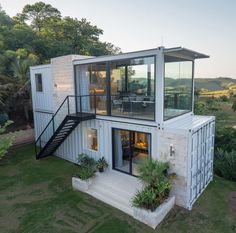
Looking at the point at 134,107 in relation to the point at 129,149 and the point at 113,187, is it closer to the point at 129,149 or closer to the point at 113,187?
the point at 129,149

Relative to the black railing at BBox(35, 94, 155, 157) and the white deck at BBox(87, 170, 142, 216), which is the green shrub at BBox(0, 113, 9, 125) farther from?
the white deck at BBox(87, 170, 142, 216)

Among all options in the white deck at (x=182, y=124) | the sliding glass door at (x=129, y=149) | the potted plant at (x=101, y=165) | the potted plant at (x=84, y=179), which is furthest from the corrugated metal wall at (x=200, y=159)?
the potted plant at (x=84, y=179)

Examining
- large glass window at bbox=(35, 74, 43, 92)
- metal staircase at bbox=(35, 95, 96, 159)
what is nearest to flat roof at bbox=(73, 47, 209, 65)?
metal staircase at bbox=(35, 95, 96, 159)

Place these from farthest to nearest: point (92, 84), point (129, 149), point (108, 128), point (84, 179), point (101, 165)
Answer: point (92, 84), point (101, 165), point (108, 128), point (129, 149), point (84, 179)

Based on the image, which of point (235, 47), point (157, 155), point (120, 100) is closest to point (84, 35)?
point (235, 47)

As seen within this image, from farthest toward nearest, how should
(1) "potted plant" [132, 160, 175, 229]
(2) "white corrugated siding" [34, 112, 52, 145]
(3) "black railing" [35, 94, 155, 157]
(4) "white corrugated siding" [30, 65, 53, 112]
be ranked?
1. (2) "white corrugated siding" [34, 112, 52, 145]
2. (4) "white corrugated siding" [30, 65, 53, 112]
3. (3) "black railing" [35, 94, 155, 157]
4. (1) "potted plant" [132, 160, 175, 229]

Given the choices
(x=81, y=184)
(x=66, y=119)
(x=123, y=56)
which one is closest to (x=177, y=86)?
(x=123, y=56)
